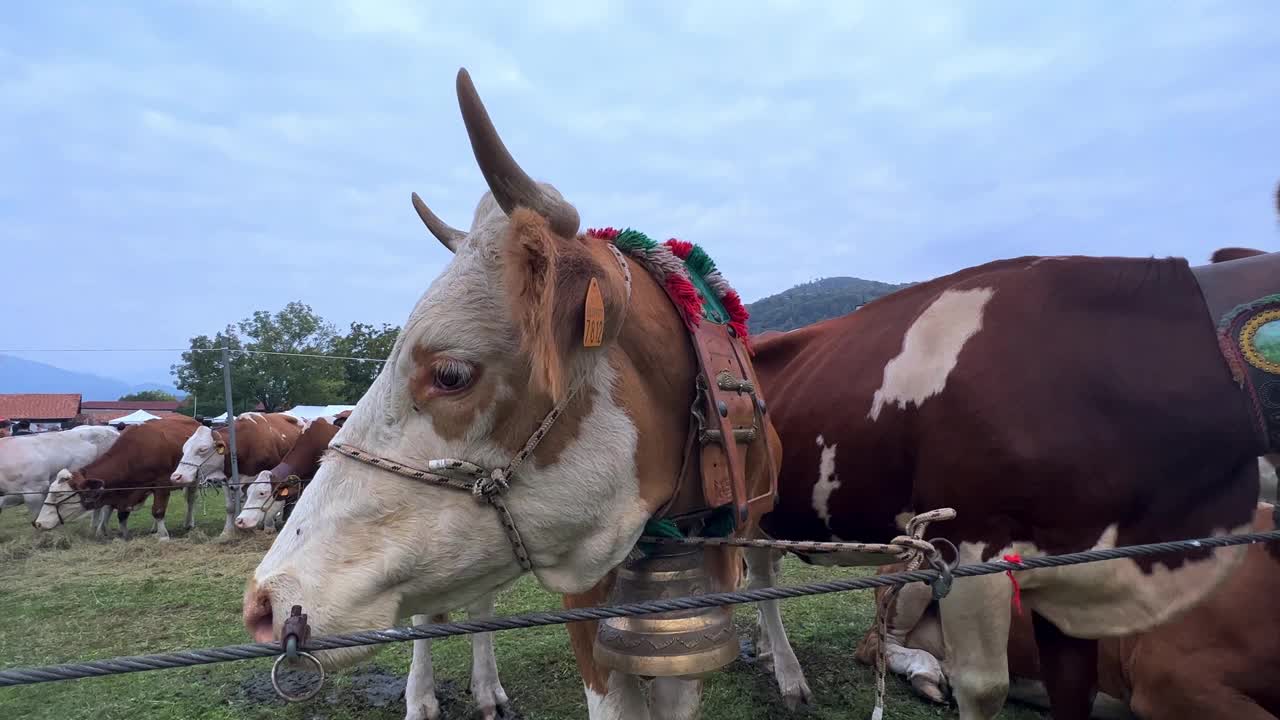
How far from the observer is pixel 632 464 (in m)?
1.65

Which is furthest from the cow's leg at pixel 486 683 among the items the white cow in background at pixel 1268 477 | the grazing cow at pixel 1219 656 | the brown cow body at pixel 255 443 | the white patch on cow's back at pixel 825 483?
the brown cow body at pixel 255 443

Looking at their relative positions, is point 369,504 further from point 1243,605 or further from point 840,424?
point 1243,605

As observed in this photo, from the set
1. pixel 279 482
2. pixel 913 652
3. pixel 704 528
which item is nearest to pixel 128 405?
pixel 279 482

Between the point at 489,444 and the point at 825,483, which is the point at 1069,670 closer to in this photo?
the point at 825,483

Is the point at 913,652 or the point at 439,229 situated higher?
the point at 439,229

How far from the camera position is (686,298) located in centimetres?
190

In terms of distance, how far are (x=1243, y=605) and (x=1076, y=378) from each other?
162 centimetres

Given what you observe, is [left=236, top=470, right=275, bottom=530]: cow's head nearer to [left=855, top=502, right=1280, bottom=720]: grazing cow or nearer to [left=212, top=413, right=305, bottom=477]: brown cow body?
[left=212, top=413, right=305, bottom=477]: brown cow body

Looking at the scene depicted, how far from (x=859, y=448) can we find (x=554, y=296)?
137 centimetres

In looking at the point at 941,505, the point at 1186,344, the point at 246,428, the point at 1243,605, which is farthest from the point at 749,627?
the point at 246,428

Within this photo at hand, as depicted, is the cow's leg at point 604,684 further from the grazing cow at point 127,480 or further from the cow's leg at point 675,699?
the grazing cow at point 127,480

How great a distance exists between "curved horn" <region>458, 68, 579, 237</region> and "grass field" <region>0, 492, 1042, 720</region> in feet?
10.4

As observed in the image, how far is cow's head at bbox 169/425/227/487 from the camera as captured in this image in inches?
476

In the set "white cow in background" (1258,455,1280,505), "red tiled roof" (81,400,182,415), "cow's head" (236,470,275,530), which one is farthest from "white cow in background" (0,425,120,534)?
"red tiled roof" (81,400,182,415)
